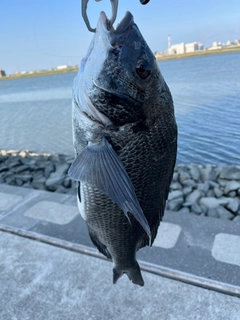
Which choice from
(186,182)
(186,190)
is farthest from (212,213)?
(186,182)

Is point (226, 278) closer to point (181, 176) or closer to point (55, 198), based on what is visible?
point (55, 198)

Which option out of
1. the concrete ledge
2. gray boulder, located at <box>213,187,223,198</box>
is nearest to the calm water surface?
gray boulder, located at <box>213,187,223,198</box>

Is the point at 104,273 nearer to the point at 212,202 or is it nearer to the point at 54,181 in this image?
the point at 212,202

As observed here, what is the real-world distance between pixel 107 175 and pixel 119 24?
0.47 meters

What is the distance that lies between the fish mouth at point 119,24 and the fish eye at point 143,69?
11 cm

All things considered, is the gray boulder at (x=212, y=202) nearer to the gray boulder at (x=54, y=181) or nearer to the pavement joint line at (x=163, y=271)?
the pavement joint line at (x=163, y=271)

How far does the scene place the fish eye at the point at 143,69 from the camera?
1.01 meters

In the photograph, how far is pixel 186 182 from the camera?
426cm

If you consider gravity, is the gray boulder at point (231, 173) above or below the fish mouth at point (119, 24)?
below

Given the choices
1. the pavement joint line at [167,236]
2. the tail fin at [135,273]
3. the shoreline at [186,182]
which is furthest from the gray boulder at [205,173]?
the tail fin at [135,273]

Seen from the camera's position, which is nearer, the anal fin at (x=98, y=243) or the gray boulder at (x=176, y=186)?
the anal fin at (x=98, y=243)

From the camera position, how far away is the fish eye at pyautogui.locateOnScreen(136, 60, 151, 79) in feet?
3.30

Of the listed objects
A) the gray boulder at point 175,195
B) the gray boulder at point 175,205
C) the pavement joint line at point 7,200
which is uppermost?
the pavement joint line at point 7,200

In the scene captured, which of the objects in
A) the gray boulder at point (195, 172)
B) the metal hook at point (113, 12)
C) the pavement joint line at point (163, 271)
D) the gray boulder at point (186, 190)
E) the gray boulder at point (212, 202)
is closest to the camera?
the metal hook at point (113, 12)
